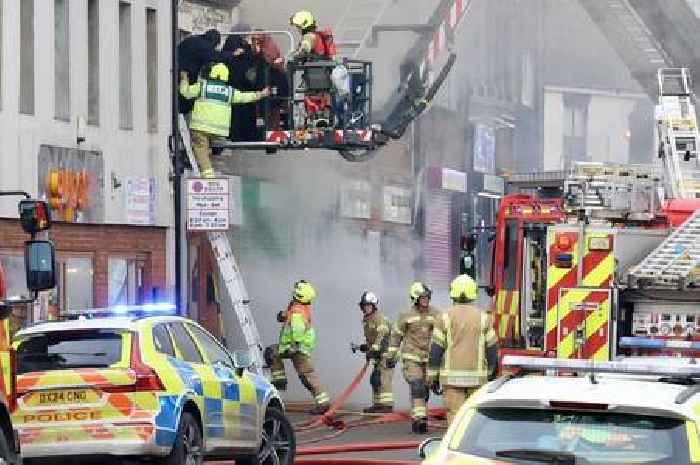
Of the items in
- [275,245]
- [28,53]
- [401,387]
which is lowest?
[401,387]

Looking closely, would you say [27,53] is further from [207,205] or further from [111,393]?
[111,393]

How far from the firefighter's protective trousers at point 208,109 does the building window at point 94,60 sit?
118cm

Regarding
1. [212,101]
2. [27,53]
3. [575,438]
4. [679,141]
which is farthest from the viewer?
[212,101]

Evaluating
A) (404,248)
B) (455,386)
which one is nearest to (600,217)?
(455,386)

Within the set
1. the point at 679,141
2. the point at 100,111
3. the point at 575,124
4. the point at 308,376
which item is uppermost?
the point at 575,124

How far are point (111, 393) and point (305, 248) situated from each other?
14.1m

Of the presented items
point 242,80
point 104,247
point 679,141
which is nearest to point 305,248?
point 242,80

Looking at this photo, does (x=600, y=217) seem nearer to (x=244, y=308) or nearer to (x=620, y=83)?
(x=244, y=308)

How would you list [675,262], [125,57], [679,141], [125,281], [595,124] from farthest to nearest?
[595,124] → [125,57] → [125,281] → [679,141] → [675,262]

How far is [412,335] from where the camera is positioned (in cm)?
2134

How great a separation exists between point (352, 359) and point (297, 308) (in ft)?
16.7

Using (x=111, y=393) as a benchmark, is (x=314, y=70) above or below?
above

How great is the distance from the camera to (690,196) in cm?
1872

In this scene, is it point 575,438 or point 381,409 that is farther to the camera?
point 381,409
